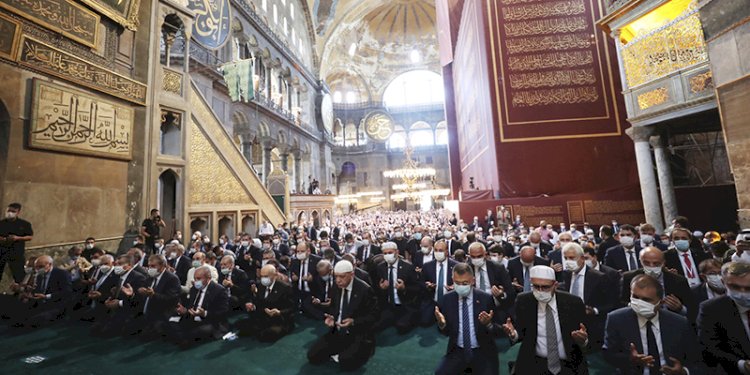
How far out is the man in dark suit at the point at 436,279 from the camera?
3.85 meters

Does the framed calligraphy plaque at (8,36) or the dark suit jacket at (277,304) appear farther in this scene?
the framed calligraphy plaque at (8,36)

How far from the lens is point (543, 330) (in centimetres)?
221

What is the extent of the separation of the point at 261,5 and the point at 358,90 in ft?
53.1

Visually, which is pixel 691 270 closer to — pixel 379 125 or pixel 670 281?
pixel 670 281

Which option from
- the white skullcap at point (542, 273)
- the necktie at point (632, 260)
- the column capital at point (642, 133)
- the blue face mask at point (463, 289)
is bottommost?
the necktie at point (632, 260)

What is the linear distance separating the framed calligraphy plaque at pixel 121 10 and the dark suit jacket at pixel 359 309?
24.4 ft

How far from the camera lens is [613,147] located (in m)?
10.6

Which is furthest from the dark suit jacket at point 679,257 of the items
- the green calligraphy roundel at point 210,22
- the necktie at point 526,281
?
the green calligraphy roundel at point 210,22

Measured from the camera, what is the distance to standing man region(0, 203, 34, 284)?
4.42m

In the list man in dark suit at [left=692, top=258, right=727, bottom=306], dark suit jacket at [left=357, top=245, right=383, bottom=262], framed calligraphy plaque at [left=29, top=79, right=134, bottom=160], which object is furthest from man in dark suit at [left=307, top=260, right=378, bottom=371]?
framed calligraphy plaque at [left=29, top=79, right=134, bottom=160]

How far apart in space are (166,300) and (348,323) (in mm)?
2308

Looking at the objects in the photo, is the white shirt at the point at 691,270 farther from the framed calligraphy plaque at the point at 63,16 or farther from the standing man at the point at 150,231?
the framed calligraphy plaque at the point at 63,16

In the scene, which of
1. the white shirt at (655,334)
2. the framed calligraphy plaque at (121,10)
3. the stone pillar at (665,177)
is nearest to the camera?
the white shirt at (655,334)

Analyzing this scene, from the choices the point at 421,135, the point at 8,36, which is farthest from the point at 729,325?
the point at 421,135
